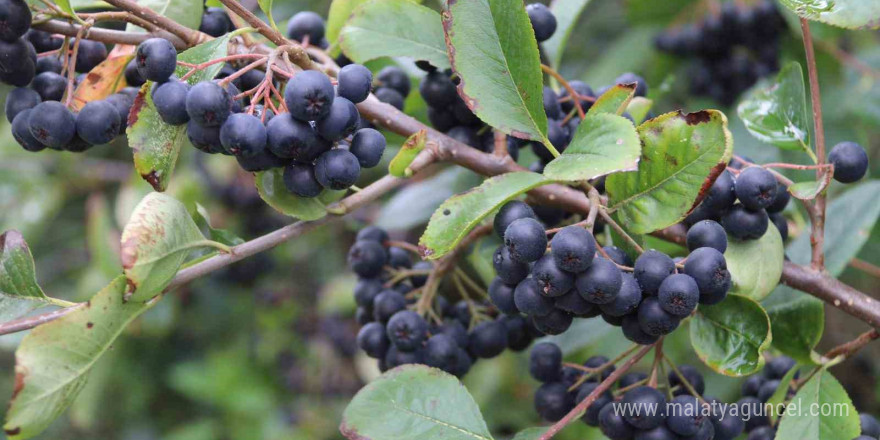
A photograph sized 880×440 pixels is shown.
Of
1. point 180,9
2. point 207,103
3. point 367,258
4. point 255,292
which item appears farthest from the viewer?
point 255,292

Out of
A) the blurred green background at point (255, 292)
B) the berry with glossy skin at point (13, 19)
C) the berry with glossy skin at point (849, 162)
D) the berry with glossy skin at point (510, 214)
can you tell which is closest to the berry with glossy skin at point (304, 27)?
the berry with glossy skin at point (13, 19)

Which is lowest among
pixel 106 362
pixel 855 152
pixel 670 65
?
pixel 106 362

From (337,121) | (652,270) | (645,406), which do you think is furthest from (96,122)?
(645,406)

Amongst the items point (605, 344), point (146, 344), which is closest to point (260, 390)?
point (146, 344)

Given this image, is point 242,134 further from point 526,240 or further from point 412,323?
point 412,323

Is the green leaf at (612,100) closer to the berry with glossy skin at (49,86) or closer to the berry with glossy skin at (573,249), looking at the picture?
the berry with glossy skin at (573,249)

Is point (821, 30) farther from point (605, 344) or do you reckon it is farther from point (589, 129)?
point (589, 129)

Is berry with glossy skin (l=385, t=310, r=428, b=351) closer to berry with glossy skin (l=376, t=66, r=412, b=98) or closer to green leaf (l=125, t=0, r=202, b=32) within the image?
berry with glossy skin (l=376, t=66, r=412, b=98)
